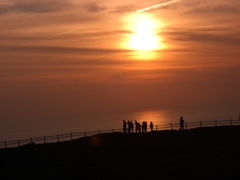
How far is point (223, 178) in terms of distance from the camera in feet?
98.7

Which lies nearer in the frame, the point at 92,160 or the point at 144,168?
the point at 144,168

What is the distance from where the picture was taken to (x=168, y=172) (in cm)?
3294

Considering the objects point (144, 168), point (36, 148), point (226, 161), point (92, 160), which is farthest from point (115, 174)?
point (36, 148)

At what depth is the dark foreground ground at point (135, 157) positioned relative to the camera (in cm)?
3325

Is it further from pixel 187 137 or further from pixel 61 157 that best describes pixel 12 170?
pixel 187 137

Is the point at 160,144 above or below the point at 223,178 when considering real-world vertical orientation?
above

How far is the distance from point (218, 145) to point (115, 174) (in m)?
11.2

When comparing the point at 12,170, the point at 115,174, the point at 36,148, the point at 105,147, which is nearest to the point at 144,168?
the point at 115,174

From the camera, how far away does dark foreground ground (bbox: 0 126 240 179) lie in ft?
109

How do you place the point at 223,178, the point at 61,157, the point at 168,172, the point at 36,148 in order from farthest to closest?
the point at 36,148 → the point at 61,157 → the point at 168,172 → the point at 223,178

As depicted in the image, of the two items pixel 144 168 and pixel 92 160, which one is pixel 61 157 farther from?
pixel 144 168

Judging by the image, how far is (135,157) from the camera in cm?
3931

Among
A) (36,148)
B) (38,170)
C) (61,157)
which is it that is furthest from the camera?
(36,148)

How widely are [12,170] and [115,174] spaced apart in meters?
9.99
